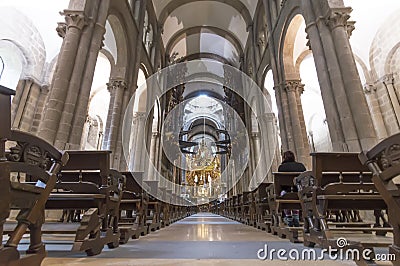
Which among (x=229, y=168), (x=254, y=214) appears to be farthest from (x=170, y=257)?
(x=229, y=168)

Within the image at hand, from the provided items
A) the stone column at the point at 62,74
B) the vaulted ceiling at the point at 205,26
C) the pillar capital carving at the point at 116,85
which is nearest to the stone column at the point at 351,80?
the stone column at the point at 62,74

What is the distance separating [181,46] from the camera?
832 inches

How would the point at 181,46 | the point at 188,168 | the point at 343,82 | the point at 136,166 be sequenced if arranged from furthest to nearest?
the point at 188,168, the point at 181,46, the point at 136,166, the point at 343,82

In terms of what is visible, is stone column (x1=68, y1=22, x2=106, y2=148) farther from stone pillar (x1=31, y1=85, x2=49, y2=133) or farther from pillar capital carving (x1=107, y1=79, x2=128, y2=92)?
stone pillar (x1=31, y1=85, x2=49, y2=133)

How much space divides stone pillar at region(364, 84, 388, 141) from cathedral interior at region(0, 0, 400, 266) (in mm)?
40

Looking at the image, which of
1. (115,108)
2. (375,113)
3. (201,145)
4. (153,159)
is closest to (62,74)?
(115,108)

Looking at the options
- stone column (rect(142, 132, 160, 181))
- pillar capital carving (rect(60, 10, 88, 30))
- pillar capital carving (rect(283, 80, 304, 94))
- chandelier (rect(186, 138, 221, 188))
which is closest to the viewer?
pillar capital carving (rect(60, 10, 88, 30))

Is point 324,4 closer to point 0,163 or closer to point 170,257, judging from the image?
A: point 170,257

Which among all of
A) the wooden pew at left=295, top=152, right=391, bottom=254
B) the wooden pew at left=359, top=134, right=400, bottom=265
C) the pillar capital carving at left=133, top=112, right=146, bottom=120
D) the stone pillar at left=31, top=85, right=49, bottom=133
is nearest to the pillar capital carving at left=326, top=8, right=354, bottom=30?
the wooden pew at left=295, top=152, right=391, bottom=254

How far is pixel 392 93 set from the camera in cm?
1072

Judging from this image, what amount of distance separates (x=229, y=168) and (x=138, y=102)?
10.2 metres

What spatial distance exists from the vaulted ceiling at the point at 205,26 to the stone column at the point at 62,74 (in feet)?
30.7

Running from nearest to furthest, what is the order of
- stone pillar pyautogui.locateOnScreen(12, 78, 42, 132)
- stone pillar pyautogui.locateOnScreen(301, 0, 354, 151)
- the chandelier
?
1. stone pillar pyautogui.locateOnScreen(301, 0, 354, 151)
2. stone pillar pyautogui.locateOnScreen(12, 78, 42, 132)
3. the chandelier

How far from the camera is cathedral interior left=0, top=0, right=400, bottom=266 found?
229cm
